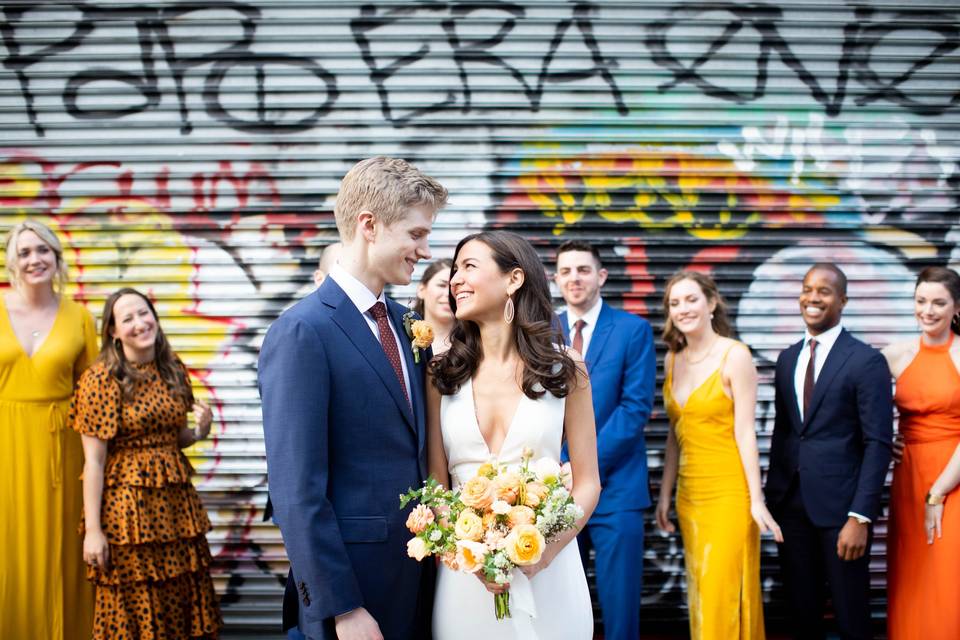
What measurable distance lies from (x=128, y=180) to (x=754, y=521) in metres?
4.75

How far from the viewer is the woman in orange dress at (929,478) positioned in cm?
456

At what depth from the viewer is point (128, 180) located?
5711mm

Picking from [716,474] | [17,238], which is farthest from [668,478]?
[17,238]

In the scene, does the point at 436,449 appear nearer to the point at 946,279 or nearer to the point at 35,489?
the point at 35,489

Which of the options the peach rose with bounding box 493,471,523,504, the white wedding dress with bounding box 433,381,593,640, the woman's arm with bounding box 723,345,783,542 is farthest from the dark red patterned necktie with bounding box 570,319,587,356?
the peach rose with bounding box 493,471,523,504

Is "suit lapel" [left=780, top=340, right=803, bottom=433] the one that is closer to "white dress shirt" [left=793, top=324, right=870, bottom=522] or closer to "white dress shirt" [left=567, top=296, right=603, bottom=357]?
"white dress shirt" [left=793, top=324, right=870, bottom=522]

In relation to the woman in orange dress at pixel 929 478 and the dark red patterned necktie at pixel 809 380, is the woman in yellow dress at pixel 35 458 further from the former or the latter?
the woman in orange dress at pixel 929 478

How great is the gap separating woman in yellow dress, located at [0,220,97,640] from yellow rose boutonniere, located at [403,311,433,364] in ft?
9.32

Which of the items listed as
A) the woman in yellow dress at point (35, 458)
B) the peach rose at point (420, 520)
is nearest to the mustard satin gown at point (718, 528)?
the peach rose at point (420, 520)

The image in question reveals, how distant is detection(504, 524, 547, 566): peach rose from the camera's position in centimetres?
239

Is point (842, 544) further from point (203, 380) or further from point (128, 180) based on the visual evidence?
point (128, 180)

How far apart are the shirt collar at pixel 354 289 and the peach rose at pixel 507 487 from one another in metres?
0.76

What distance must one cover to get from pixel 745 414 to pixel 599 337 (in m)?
0.95

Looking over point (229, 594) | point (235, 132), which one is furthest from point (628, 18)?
point (229, 594)
